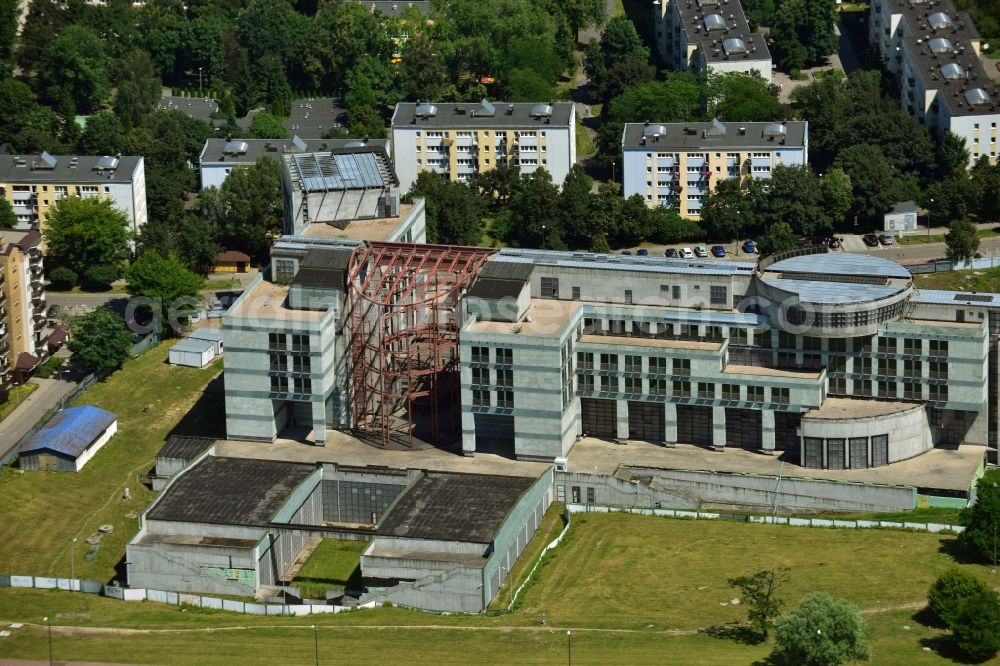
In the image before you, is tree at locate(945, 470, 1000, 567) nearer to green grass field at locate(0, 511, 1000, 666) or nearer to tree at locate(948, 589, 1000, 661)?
green grass field at locate(0, 511, 1000, 666)

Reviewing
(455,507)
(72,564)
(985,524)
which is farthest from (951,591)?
(72,564)

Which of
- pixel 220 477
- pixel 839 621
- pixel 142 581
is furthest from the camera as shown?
pixel 220 477

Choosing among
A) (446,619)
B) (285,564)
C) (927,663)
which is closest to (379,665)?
(446,619)

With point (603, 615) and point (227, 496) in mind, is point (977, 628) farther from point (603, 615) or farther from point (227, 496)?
point (227, 496)

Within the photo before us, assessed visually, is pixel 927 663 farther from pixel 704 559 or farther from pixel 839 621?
pixel 704 559

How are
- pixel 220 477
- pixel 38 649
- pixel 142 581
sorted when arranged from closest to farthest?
pixel 38 649 < pixel 142 581 < pixel 220 477

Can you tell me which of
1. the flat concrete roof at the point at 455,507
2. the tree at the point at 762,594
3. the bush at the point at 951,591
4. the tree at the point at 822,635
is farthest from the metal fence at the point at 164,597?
the bush at the point at 951,591
